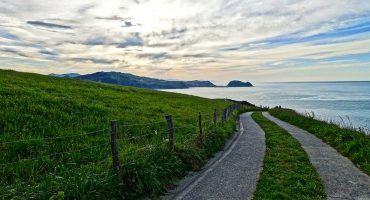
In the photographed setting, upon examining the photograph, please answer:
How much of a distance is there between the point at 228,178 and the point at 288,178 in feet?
6.28

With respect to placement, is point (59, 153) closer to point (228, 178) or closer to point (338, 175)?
point (228, 178)

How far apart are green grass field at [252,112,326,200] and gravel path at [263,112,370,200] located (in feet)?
0.92

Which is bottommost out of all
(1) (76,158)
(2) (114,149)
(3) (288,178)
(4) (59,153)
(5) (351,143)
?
(3) (288,178)

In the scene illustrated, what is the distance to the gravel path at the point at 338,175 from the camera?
9.04m

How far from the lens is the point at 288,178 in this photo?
1027 cm

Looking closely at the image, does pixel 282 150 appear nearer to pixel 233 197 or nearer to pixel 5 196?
pixel 233 197

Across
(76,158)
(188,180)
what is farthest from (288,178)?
(76,158)

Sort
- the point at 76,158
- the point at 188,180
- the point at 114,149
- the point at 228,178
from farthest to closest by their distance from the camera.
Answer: the point at 228,178 → the point at 188,180 → the point at 76,158 → the point at 114,149

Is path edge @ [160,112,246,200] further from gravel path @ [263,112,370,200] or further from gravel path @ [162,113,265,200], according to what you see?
gravel path @ [263,112,370,200]

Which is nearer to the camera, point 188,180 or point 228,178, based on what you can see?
point 188,180

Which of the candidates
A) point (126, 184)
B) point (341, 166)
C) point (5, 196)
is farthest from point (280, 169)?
point (5, 196)

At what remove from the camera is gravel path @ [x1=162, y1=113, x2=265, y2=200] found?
8750mm

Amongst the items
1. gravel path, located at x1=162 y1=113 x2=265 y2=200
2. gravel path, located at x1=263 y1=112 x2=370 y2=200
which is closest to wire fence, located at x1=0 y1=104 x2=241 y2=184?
gravel path, located at x1=162 y1=113 x2=265 y2=200

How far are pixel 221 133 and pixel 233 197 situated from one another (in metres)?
9.83
